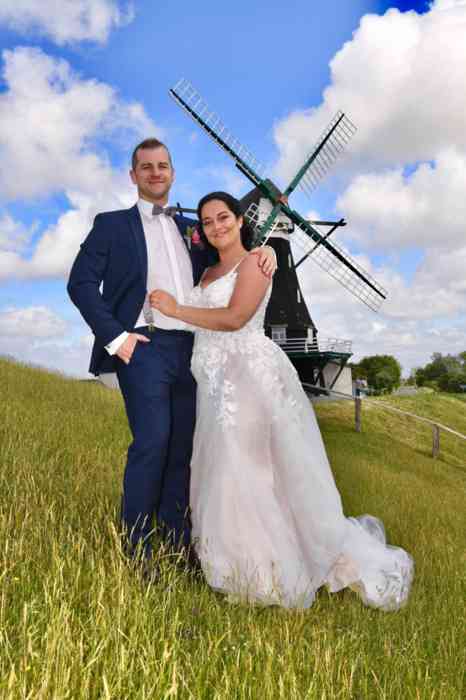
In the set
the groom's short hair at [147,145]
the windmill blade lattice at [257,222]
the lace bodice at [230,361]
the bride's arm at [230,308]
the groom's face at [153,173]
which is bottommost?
the lace bodice at [230,361]

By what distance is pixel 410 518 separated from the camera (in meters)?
7.18

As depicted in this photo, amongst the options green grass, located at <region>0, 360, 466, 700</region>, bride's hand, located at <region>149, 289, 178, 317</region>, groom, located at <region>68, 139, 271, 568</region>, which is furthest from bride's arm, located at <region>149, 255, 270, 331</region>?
green grass, located at <region>0, 360, 466, 700</region>

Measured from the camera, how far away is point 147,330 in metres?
3.37

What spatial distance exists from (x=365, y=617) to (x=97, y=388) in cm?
1093

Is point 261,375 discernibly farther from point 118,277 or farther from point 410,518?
point 410,518

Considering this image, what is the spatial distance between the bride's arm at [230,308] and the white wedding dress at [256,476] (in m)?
0.11

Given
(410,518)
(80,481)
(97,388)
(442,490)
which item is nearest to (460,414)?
(442,490)

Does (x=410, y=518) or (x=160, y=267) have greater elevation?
(x=160, y=267)

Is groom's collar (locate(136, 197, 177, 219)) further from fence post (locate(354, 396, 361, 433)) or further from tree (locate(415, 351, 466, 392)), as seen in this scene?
tree (locate(415, 351, 466, 392))

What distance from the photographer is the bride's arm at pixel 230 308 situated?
318cm

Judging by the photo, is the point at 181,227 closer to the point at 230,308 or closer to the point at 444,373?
the point at 230,308

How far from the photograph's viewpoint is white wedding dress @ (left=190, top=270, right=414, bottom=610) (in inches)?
125

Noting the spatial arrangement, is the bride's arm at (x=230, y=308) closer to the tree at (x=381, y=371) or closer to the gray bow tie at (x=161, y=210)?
the gray bow tie at (x=161, y=210)

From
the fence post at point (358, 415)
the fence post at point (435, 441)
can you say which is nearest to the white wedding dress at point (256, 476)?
the fence post at point (358, 415)
